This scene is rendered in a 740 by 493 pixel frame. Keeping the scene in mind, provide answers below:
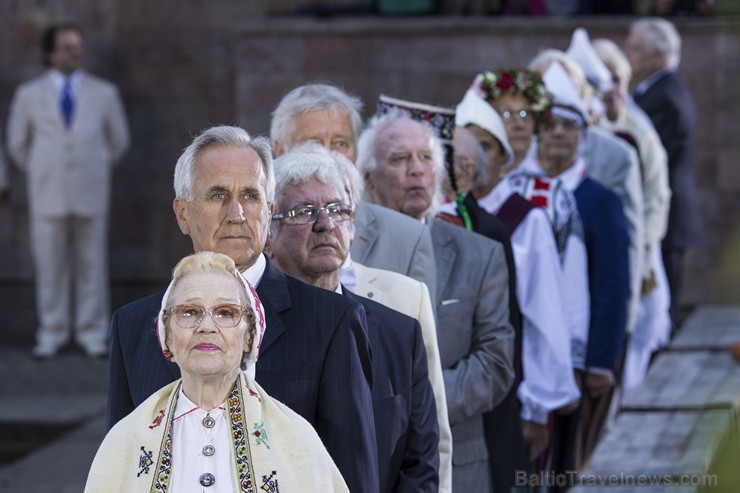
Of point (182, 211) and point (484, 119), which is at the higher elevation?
point (182, 211)

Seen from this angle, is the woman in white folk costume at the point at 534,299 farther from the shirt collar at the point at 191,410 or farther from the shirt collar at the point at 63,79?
the shirt collar at the point at 63,79

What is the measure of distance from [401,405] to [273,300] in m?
0.58

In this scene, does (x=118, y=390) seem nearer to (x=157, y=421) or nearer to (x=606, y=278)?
(x=157, y=421)

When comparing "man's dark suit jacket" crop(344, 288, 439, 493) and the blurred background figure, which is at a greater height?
"man's dark suit jacket" crop(344, 288, 439, 493)

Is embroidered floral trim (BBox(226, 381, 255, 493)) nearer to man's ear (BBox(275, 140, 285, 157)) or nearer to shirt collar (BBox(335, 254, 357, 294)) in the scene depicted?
shirt collar (BBox(335, 254, 357, 294))

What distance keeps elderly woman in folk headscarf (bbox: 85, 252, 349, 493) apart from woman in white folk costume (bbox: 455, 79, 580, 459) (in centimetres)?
301

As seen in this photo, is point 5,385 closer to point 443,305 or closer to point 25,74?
point 25,74

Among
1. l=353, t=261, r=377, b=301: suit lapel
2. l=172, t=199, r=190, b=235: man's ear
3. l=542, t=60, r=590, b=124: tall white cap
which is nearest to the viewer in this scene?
l=172, t=199, r=190, b=235: man's ear

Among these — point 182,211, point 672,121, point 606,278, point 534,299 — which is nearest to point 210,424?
point 182,211

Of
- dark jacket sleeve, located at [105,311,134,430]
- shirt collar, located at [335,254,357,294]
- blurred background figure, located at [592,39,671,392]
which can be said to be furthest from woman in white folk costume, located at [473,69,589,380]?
dark jacket sleeve, located at [105,311,134,430]

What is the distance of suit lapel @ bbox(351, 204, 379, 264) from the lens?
4836 mm

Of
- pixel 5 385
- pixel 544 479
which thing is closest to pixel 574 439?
pixel 544 479

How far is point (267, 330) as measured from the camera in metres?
3.51

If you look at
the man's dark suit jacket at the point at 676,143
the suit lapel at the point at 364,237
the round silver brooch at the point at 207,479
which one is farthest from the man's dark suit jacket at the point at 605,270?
the round silver brooch at the point at 207,479
